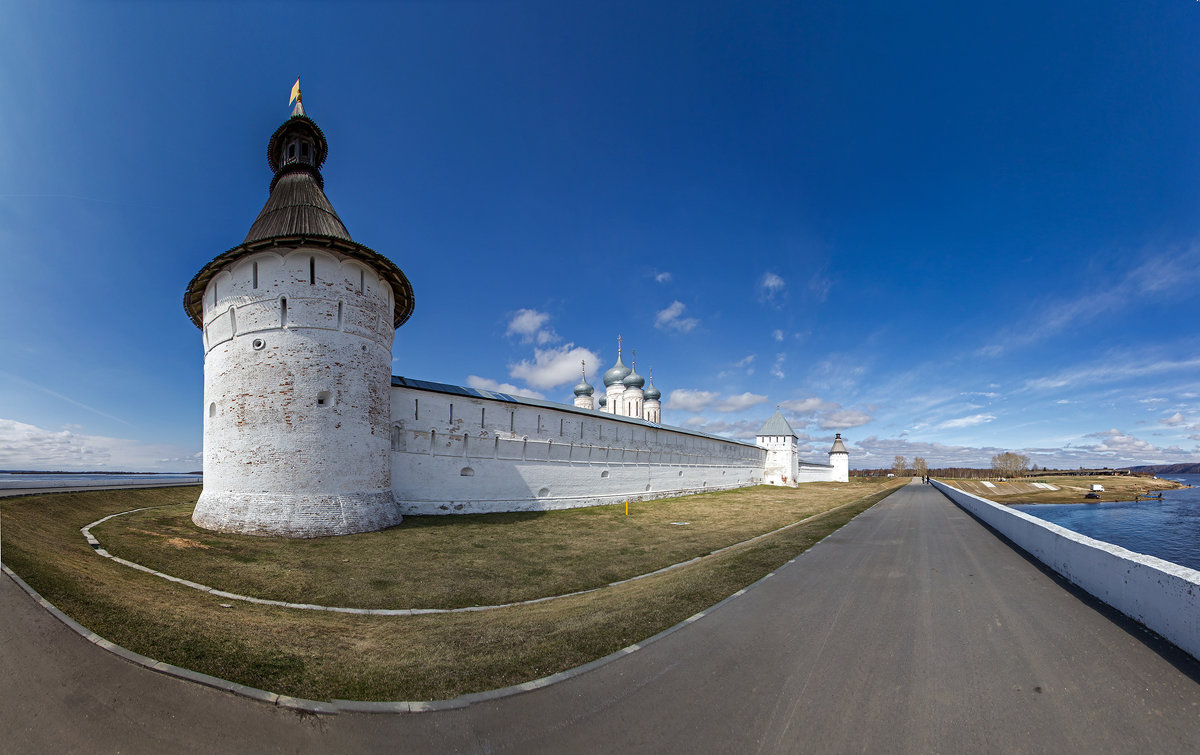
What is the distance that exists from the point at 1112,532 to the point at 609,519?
26055 mm

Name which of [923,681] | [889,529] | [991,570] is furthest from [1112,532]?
[923,681]

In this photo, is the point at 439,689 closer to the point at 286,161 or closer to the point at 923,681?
the point at 923,681

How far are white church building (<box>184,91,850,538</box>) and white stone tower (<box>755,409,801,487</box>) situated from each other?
41934 millimetres

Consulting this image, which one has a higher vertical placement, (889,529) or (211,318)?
(211,318)

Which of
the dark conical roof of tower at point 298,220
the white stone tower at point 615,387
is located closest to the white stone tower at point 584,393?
the white stone tower at point 615,387

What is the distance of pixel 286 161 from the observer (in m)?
18.2

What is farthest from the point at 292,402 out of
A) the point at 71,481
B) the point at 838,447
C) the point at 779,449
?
the point at 838,447

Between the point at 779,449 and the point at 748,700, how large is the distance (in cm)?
5669

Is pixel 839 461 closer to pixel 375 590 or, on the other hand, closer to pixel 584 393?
pixel 584 393

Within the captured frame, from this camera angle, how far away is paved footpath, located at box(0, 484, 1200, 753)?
10.9ft

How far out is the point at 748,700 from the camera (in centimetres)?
385

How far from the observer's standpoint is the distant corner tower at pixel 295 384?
13414 millimetres

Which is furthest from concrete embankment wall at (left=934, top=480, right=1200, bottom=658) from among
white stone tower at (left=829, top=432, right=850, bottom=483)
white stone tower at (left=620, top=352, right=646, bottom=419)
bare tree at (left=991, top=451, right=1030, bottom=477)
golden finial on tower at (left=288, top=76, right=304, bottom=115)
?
bare tree at (left=991, top=451, right=1030, bottom=477)

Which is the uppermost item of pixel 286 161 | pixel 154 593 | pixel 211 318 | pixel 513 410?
pixel 286 161
